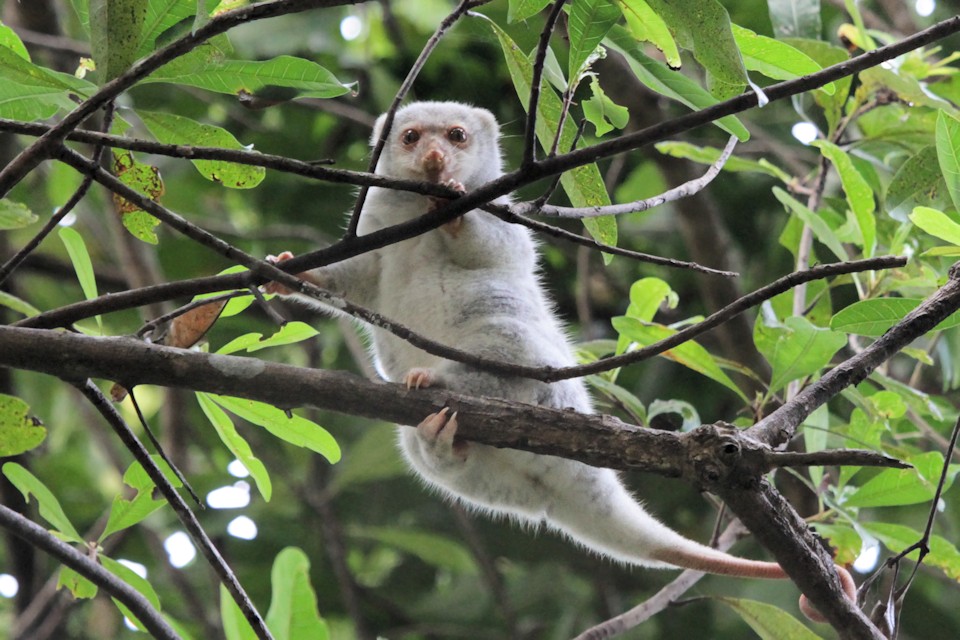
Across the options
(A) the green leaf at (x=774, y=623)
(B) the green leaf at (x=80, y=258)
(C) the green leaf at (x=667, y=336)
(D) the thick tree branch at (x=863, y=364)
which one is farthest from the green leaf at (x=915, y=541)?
(B) the green leaf at (x=80, y=258)

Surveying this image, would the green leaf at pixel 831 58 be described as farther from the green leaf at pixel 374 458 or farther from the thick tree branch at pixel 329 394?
the green leaf at pixel 374 458

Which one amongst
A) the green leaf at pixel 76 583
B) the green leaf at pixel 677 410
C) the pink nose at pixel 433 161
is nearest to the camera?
the green leaf at pixel 76 583

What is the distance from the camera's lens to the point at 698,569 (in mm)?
3121

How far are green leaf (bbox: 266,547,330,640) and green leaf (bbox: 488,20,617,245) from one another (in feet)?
5.15

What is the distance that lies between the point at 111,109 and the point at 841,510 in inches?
94.5

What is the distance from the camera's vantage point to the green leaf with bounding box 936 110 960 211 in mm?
2574

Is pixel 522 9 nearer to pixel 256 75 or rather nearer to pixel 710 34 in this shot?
pixel 710 34

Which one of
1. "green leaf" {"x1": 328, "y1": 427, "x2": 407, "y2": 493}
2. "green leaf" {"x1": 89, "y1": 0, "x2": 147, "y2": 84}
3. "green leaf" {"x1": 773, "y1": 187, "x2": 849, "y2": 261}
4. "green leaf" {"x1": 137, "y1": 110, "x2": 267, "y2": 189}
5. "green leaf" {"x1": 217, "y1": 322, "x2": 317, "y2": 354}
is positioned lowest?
"green leaf" {"x1": 328, "y1": 427, "x2": 407, "y2": 493}

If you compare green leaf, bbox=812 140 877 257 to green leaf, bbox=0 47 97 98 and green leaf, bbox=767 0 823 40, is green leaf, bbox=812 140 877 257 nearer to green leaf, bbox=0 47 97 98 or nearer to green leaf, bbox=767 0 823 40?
green leaf, bbox=767 0 823 40

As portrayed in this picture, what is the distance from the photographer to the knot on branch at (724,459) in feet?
7.59

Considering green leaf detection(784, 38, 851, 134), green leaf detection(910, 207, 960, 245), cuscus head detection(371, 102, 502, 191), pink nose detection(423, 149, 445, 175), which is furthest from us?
cuscus head detection(371, 102, 502, 191)

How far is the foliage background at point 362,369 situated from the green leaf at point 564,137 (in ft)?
8.58

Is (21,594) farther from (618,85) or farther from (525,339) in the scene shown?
(618,85)

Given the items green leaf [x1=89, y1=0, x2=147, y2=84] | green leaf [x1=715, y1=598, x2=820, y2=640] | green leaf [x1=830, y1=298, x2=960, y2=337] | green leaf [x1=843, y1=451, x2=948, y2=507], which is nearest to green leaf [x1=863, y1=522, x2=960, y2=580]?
green leaf [x1=843, y1=451, x2=948, y2=507]
